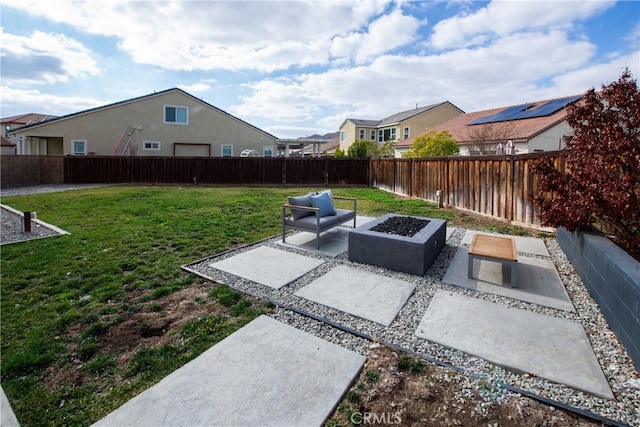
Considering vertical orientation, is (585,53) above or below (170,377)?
above

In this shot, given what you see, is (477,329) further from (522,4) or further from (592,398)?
(522,4)

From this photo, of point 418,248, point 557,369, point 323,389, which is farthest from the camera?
point 418,248

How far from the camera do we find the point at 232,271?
4.59 meters

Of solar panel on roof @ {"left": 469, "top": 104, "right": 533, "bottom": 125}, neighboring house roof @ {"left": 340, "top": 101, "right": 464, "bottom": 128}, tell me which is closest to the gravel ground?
solar panel on roof @ {"left": 469, "top": 104, "right": 533, "bottom": 125}

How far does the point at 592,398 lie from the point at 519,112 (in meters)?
24.2

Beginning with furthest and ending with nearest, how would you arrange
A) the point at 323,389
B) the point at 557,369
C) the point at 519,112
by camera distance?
1. the point at 519,112
2. the point at 557,369
3. the point at 323,389

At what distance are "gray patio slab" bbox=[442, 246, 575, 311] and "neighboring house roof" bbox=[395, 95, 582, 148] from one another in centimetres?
1470

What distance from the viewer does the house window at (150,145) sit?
2173 cm

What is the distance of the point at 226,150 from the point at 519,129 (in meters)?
19.5

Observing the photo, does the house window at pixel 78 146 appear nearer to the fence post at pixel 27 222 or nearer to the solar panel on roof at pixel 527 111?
Result: the fence post at pixel 27 222

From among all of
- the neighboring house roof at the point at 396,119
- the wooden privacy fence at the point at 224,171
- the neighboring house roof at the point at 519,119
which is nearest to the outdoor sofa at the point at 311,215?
the wooden privacy fence at the point at 224,171

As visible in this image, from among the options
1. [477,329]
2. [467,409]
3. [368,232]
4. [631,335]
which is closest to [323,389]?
[467,409]

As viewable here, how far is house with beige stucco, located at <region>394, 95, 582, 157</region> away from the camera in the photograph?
1719 cm

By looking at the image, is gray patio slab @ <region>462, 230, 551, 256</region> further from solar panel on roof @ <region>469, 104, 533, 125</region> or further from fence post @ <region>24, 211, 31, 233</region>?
solar panel on roof @ <region>469, 104, 533, 125</region>
